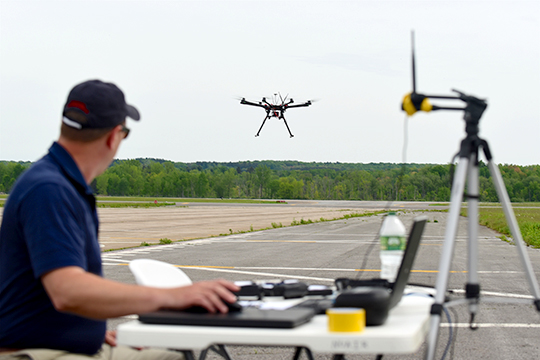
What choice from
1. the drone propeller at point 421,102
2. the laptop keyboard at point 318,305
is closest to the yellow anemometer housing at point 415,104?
the drone propeller at point 421,102

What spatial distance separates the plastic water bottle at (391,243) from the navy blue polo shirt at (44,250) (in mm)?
1650

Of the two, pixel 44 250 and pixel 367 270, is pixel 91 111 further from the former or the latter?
pixel 367 270

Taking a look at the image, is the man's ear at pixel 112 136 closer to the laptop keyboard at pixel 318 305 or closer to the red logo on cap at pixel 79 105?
the red logo on cap at pixel 79 105

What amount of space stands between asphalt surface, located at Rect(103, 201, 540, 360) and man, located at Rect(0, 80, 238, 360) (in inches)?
48.4

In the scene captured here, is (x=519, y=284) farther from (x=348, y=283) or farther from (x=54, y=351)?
(x=54, y=351)

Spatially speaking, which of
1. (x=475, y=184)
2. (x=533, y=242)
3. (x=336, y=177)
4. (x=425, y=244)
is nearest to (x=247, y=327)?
(x=475, y=184)

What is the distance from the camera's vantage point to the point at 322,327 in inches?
76.8

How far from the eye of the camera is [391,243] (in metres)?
3.32

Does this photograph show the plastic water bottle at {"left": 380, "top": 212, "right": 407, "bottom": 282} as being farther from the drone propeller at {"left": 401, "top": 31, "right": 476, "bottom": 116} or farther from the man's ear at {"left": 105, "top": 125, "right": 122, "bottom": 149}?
the man's ear at {"left": 105, "top": 125, "right": 122, "bottom": 149}

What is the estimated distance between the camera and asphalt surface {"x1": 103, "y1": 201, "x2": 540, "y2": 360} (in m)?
5.97

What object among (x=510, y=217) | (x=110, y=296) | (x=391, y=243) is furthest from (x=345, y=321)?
(x=391, y=243)

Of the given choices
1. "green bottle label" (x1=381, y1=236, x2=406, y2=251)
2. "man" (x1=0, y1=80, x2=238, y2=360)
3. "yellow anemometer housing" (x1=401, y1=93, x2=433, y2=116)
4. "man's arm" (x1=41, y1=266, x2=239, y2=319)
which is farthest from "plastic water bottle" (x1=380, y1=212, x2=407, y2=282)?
"man's arm" (x1=41, y1=266, x2=239, y2=319)

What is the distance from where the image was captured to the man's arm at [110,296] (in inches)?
75.7

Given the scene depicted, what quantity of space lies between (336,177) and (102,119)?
158 metres
